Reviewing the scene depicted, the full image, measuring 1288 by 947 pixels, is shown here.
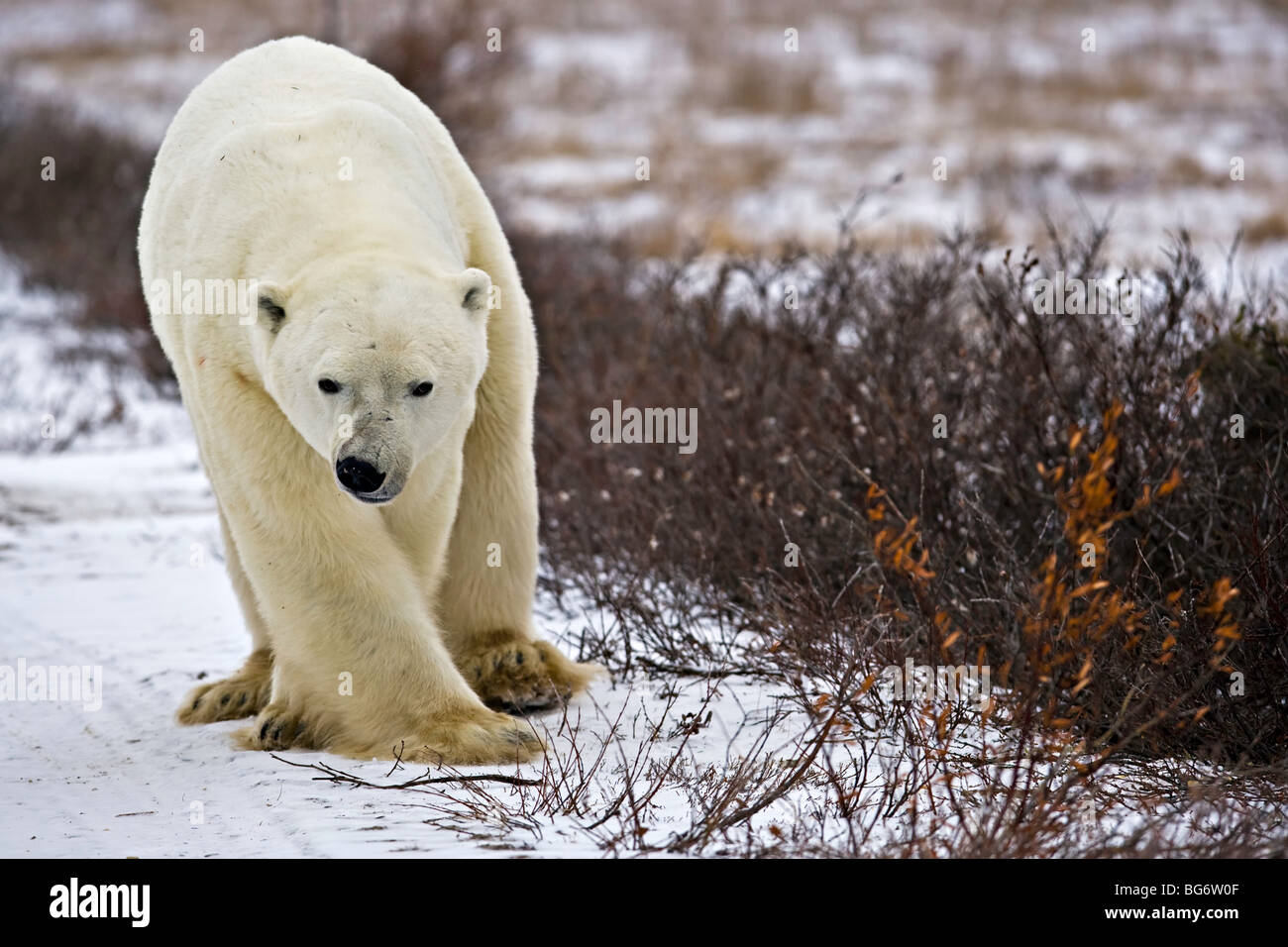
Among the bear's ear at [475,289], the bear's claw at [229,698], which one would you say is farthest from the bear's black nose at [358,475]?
the bear's claw at [229,698]

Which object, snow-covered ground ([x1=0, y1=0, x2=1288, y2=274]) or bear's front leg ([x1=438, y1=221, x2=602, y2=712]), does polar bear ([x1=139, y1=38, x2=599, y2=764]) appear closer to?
bear's front leg ([x1=438, y1=221, x2=602, y2=712])

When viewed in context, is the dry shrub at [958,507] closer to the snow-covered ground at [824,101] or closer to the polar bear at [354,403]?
the polar bear at [354,403]

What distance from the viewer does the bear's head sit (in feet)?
8.80

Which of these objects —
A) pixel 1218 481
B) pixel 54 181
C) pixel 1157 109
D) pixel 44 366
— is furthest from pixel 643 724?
pixel 1157 109

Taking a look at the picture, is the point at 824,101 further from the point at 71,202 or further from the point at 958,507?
the point at 958,507

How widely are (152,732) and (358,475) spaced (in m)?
1.19

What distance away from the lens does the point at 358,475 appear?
264cm

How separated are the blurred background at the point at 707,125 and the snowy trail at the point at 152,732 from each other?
7.01 feet

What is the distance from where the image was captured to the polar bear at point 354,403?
2.79 meters

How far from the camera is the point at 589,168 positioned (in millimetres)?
19984

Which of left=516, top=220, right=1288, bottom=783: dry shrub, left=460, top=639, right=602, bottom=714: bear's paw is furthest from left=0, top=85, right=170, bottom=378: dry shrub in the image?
left=460, top=639, right=602, bottom=714: bear's paw

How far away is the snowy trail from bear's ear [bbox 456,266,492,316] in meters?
0.93

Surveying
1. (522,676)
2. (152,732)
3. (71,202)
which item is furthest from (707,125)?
(152,732)

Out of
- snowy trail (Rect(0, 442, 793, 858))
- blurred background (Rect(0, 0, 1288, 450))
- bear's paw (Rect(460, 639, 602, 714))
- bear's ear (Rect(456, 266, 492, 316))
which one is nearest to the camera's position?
snowy trail (Rect(0, 442, 793, 858))
